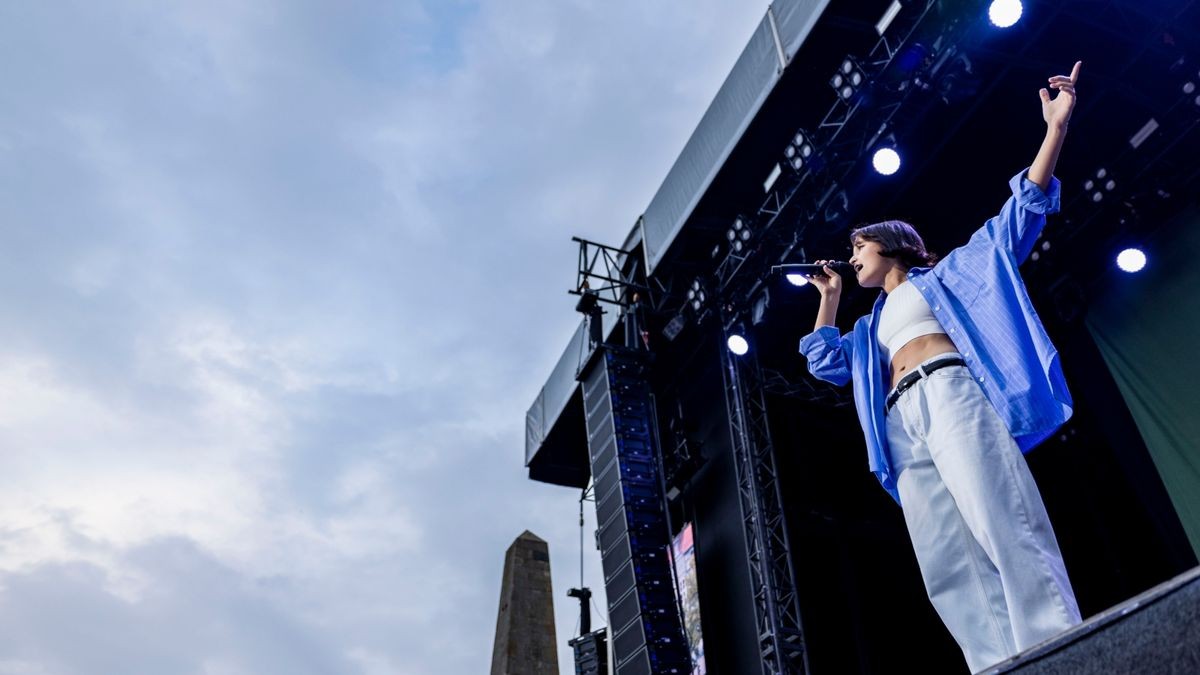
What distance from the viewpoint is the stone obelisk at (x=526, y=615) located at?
15461mm

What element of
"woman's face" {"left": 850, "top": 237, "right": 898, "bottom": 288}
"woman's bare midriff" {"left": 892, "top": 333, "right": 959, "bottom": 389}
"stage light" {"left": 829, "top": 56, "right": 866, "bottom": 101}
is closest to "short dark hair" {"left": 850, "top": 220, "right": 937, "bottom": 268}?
"woman's face" {"left": 850, "top": 237, "right": 898, "bottom": 288}

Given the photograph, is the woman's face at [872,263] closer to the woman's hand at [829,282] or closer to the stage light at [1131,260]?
the woman's hand at [829,282]

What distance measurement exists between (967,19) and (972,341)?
17.3 ft

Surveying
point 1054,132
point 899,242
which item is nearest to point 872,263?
point 899,242

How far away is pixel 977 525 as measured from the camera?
2160mm

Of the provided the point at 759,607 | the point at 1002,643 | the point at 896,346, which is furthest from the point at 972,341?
the point at 759,607

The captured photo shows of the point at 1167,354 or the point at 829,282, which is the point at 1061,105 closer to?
the point at 829,282

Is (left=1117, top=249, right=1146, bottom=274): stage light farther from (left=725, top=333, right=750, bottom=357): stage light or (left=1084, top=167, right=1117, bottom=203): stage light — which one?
(left=725, top=333, right=750, bottom=357): stage light

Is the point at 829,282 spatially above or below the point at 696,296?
below

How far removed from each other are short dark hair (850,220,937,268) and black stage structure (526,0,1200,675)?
A: 465 centimetres

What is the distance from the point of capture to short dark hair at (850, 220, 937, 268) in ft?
9.27

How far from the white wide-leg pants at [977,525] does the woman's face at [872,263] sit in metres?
0.48

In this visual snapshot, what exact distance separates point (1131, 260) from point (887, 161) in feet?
7.38

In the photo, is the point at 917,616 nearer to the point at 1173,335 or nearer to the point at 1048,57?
the point at 1173,335
